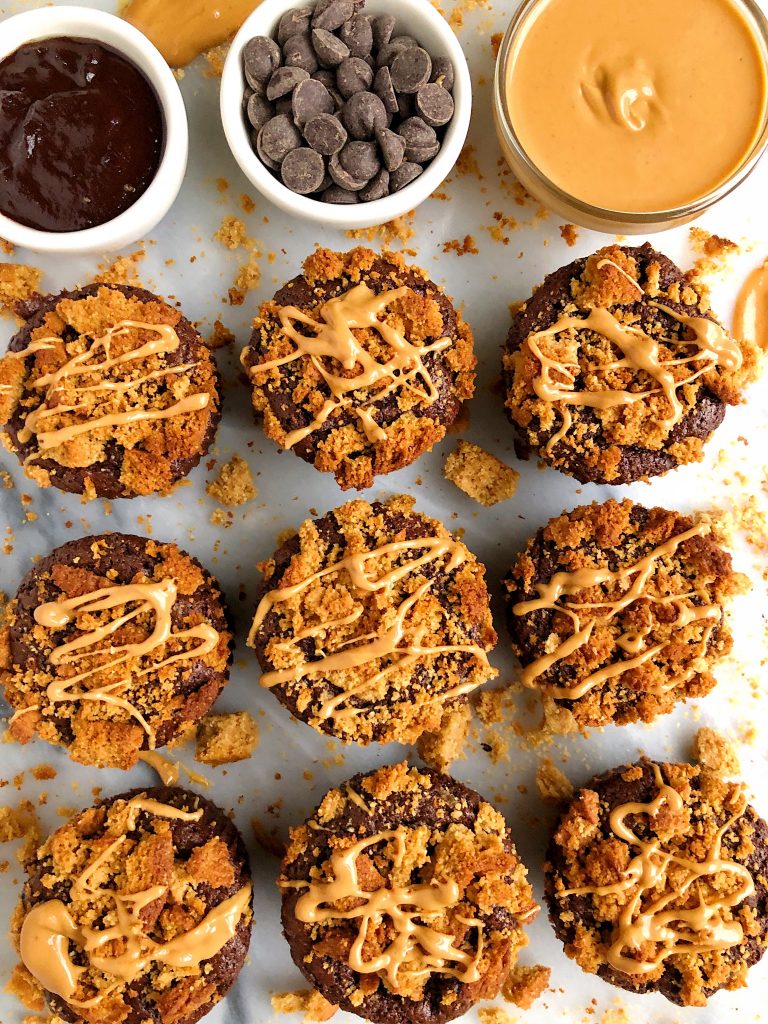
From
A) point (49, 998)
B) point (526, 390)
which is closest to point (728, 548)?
point (526, 390)

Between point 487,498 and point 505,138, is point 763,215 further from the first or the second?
point 487,498

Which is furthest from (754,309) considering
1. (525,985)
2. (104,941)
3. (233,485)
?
(104,941)

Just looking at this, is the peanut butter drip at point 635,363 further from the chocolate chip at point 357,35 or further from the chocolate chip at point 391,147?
the chocolate chip at point 357,35

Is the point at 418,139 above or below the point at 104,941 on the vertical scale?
above

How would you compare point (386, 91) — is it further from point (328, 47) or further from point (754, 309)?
point (754, 309)

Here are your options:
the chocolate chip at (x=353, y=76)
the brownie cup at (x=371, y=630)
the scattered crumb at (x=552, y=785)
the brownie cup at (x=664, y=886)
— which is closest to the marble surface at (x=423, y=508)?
the scattered crumb at (x=552, y=785)
